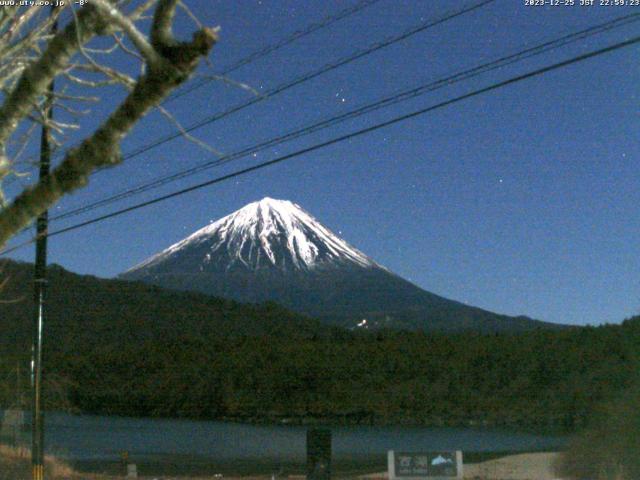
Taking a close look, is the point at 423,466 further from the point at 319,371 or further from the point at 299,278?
the point at 299,278

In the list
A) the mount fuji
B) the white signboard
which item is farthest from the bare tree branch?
the mount fuji

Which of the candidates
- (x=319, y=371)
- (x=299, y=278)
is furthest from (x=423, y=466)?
(x=299, y=278)

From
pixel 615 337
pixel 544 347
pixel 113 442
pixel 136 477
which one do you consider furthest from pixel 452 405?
pixel 136 477

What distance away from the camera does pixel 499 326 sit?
298 feet

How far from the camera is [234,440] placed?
119 feet

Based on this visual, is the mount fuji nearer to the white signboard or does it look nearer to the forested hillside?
the forested hillside

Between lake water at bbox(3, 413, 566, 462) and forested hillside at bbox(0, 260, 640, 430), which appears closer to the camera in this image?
lake water at bbox(3, 413, 566, 462)

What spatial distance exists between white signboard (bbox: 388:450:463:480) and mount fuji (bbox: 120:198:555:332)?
69.8 meters

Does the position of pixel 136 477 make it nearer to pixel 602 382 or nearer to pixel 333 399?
pixel 602 382

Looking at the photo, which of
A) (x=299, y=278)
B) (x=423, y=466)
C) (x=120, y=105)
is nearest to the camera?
(x=120, y=105)

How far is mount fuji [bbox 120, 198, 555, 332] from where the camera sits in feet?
311

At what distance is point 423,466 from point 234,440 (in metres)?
19.6

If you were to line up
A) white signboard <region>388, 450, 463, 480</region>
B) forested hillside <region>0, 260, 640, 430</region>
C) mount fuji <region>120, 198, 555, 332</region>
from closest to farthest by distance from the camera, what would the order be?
white signboard <region>388, 450, 463, 480</region> < forested hillside <region>0, 260, 640, 430</region> < mount fuji <region>120, 198, 555, 332</region>

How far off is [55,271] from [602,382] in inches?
1313
